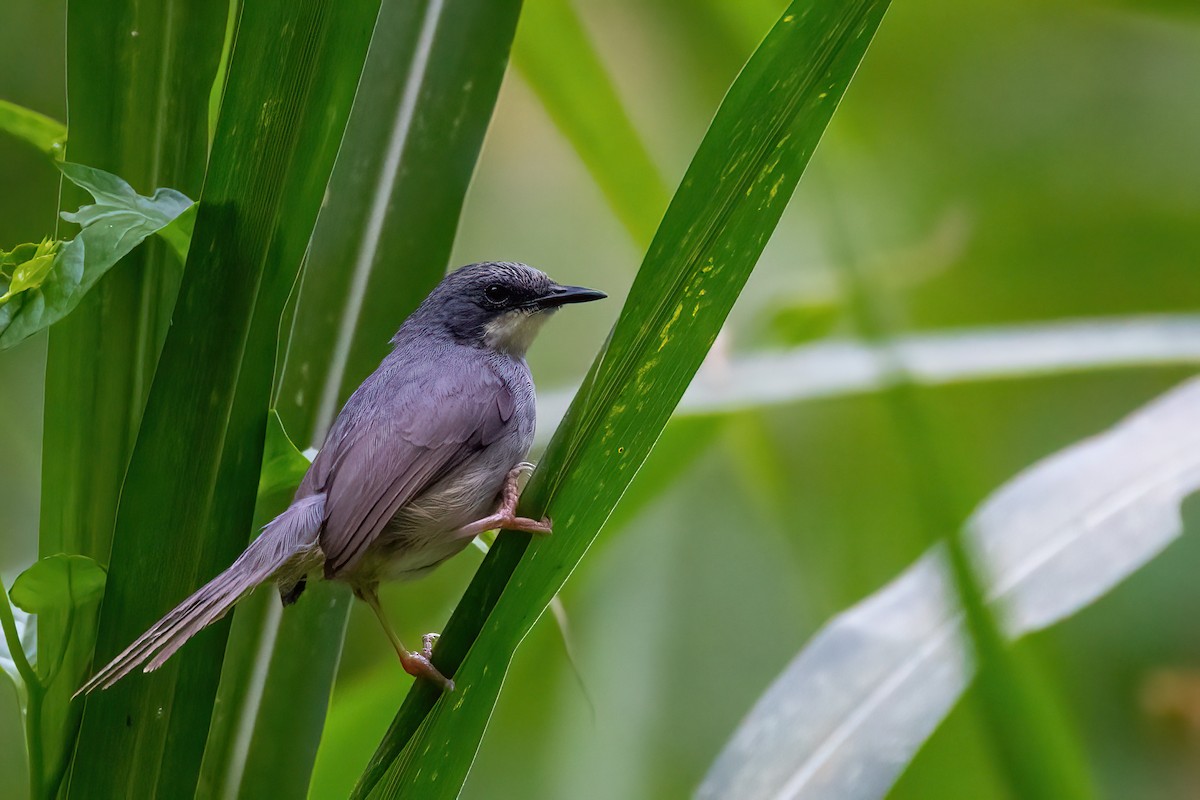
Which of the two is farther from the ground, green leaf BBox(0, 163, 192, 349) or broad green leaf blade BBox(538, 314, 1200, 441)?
green leaf BBox(0, 163, 192, 349)

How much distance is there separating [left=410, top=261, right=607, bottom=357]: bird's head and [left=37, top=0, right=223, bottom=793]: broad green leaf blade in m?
0.85

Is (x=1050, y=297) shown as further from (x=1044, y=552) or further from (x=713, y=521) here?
(x=1044, y=552)

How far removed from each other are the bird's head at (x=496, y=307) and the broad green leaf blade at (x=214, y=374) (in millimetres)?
932

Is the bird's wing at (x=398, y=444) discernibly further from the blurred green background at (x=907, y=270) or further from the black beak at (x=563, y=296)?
the blurred green background at (x=907, y=270)

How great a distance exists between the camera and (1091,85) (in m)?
3.52

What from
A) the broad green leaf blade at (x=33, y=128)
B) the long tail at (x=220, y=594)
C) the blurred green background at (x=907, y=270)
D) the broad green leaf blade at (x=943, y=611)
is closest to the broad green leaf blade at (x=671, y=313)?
the long tail at (x=220, y=594)

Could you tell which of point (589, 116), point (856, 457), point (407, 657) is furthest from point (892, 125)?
point (407, 657)

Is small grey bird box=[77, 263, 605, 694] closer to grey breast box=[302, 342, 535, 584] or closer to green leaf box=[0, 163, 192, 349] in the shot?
grey breast box=[302, 342, 535, 584]

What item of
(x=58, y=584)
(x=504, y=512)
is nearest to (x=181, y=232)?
(x=58, y=584)

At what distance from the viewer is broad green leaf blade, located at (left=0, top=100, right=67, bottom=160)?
44.9 inches

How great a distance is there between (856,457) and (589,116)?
2.03m

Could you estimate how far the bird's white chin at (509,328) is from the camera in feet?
6.64

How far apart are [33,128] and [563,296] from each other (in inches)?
39.9

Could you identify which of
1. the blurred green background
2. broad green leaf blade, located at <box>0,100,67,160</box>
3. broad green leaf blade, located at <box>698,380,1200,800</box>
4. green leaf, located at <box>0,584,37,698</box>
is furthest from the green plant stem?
the blurred green background
